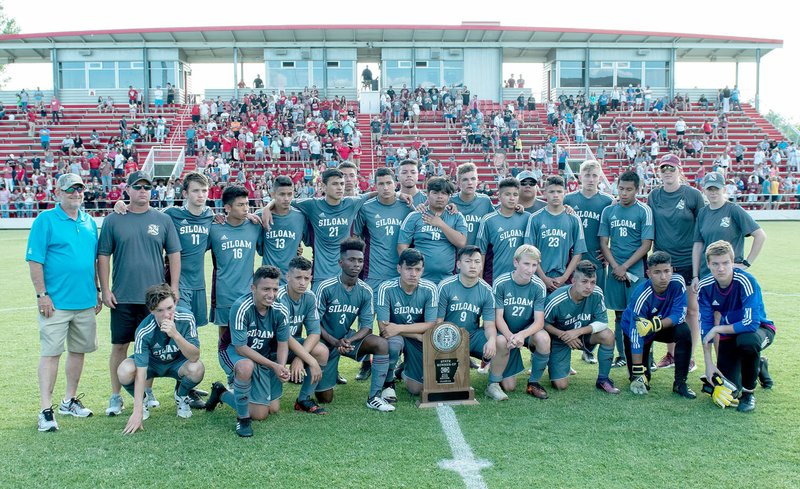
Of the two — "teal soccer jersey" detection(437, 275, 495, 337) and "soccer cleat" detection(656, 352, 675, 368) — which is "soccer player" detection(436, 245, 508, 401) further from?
"soccer cleat" detection(656, 352, 675, 368)

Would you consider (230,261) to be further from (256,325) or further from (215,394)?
(215,394)

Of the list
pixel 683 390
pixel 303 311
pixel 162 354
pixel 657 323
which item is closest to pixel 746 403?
pixel 683 390

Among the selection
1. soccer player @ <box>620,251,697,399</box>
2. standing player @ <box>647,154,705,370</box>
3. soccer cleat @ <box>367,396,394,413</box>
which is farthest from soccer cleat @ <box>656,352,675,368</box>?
soccer cleat @ <box>367,396,394,413</box>

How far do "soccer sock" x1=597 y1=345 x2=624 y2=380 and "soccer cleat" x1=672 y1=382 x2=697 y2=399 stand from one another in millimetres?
583

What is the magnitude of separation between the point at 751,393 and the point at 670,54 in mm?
39242

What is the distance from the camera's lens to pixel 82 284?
5.45 meters

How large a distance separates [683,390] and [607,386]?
0.63m

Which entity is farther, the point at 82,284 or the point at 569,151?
the point at 569,151

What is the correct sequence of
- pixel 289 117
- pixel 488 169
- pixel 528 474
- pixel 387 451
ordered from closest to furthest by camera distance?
pixel 528 474 → pixel 387 451 → pixel 488 169 → pixel 289 117

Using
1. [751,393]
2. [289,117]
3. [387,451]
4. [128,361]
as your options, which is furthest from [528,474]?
[289,117]

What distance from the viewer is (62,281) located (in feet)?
17.7

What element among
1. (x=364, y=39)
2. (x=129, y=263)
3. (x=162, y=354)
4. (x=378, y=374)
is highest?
(x=364, y=39)

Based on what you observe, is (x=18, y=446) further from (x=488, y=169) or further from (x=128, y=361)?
(x=488, y=169)

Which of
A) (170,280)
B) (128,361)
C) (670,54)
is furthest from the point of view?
(670,54)
